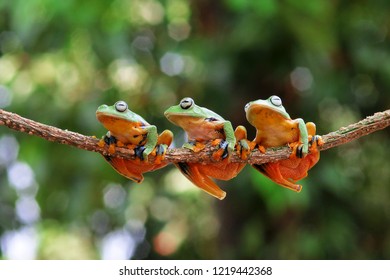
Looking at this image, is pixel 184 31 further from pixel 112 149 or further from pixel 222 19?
pixel 112 149

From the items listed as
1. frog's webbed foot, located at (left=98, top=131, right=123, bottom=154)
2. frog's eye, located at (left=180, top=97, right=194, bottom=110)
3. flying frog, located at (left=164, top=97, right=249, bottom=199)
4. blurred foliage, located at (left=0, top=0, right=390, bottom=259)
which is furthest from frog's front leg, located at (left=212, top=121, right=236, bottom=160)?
blurred foliage, located at (left=0, top=0, right=390, bottom=259)

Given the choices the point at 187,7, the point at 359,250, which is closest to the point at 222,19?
the point at 187,7

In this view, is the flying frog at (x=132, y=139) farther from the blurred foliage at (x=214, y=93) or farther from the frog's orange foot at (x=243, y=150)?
the blurred foliage at (x=214, y=93)

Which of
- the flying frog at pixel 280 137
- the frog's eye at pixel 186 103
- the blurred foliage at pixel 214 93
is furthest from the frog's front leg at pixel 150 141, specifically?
the blurred foliage at pixel 214 93

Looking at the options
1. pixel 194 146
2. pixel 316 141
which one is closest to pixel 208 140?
pixel 194 146

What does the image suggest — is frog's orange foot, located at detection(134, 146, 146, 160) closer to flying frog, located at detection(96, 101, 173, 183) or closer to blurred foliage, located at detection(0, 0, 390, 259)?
flying frog, located at detection(96, 101, 173, 183)

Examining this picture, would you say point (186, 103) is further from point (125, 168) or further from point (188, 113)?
point (125, 168)
